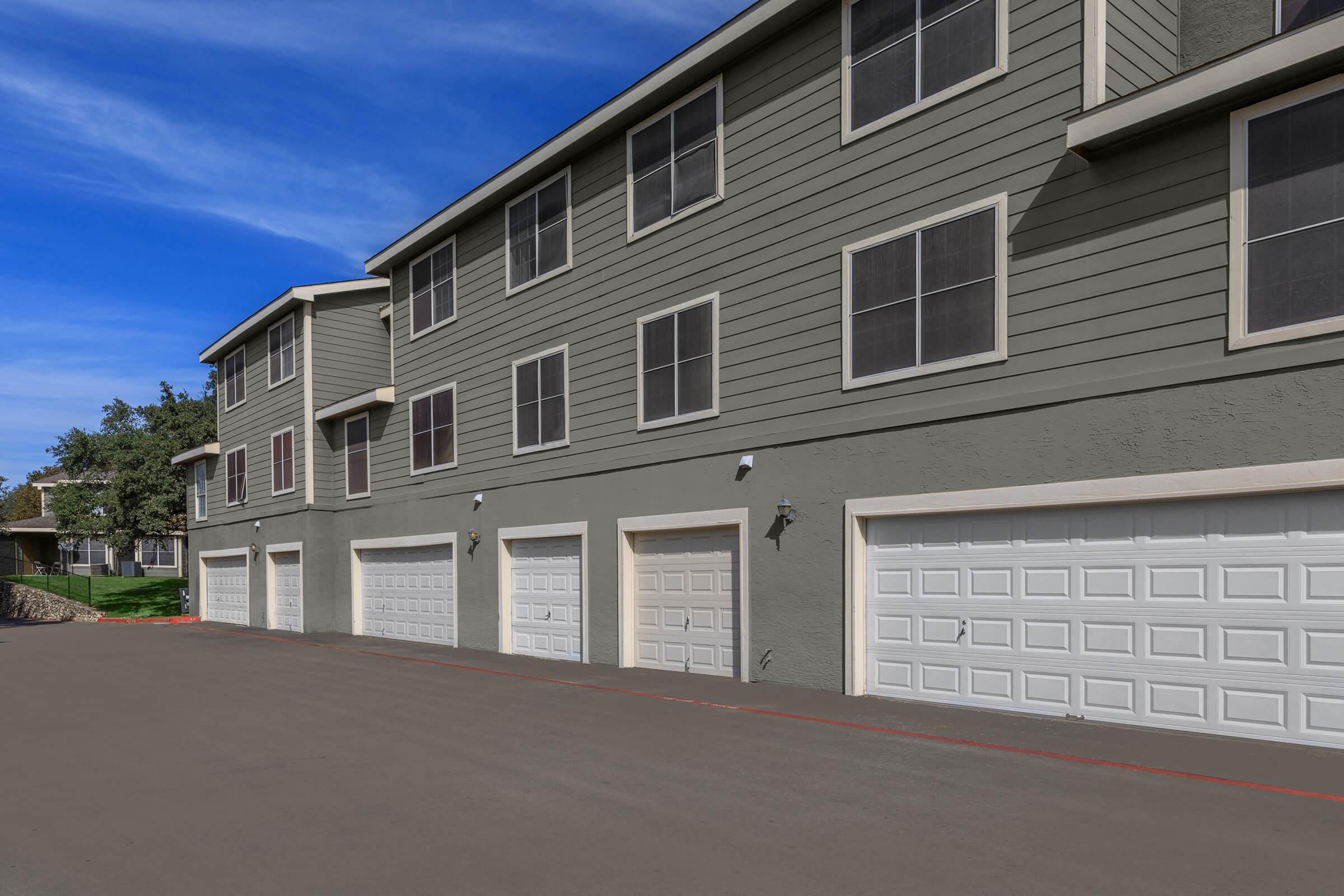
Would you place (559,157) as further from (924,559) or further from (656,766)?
(656,766)

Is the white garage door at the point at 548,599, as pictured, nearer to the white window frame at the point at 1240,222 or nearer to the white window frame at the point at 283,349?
the white window frame at the point at 1240,222

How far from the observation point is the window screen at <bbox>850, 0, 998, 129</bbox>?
Answer: 1073cm

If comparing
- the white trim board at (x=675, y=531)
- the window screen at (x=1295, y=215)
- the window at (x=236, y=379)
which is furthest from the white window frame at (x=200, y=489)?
the window screen at (x=1295, y=215)

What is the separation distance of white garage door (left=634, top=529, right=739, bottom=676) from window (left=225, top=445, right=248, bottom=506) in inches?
735

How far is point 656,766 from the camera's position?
319 inches

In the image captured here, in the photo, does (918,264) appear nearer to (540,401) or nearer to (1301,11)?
(1301,11)

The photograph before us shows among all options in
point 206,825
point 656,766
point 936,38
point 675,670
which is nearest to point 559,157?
point 936,38

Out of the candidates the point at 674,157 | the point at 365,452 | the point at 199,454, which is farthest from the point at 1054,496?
the point at 199,454

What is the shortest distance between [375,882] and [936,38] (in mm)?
10222

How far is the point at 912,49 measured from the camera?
37.3 ft

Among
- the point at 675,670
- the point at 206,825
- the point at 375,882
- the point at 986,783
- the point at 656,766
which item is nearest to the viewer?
the point at 375,882

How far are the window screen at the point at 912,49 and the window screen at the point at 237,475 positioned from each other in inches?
927

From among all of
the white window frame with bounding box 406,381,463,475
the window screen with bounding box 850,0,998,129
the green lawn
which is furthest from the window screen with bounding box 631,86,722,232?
the green lawn

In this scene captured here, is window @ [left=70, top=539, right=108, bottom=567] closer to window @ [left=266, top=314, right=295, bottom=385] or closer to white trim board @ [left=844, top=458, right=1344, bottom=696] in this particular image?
window @ [left=266, top=314, right=295, bottom=385]
